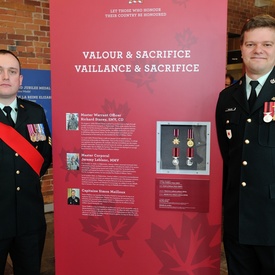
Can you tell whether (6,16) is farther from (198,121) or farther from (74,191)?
(198,121)

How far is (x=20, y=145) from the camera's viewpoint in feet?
6.58

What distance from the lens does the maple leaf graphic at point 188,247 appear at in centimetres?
196

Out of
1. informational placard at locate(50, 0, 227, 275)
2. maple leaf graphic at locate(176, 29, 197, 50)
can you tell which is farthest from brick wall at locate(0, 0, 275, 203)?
maple leaf graphic at locate(176, 29, 197, 50)

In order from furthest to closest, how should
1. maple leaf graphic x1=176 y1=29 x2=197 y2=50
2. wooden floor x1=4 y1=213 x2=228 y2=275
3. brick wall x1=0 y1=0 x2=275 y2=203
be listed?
brick wall x1=0 y1=0 x2=275 y2=203 → wooden floor x1=4 y1=213 x2=228 y2=275 → maple leaf graphic x1=176 y1=29 x2=197 y2=50

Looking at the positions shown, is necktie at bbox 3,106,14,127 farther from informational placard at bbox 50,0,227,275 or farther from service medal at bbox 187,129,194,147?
service medal at bbox 187,129,194,147

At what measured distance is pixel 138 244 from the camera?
6.69 ft

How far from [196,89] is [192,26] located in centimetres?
32

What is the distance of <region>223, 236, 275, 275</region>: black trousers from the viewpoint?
5.43 feet

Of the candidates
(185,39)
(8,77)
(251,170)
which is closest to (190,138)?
(251,170)

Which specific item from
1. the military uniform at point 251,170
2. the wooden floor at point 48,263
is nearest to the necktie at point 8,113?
the military uniform at point 251,170

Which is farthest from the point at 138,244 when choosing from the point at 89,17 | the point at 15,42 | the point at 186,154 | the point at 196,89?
the point at 15,42

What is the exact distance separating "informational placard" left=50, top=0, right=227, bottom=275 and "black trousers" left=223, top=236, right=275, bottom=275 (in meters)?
0.19

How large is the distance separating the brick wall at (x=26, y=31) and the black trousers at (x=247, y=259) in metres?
3.02

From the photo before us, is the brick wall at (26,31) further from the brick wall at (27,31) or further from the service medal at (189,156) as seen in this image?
the service medal at (189,156)
